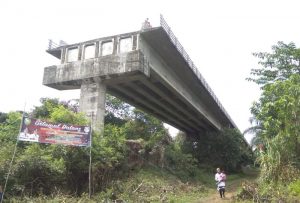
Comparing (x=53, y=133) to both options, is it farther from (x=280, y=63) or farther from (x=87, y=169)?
(x=280, y=63)

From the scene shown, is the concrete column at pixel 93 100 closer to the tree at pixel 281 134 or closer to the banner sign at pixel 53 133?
the banner sign at pixel 53 133

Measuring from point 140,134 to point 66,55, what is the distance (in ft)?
28.0

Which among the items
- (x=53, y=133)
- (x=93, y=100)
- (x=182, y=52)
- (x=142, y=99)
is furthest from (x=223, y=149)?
(x=53, y=133)

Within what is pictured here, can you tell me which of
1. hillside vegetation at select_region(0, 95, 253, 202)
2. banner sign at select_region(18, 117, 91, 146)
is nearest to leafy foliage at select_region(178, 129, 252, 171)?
hillside vegetation at select_region(0, 95, 253, 202)

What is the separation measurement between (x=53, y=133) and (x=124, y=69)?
740 cm

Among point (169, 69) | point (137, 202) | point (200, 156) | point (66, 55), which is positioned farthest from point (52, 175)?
point (200, 156)

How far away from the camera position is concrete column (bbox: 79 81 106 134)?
804 inches

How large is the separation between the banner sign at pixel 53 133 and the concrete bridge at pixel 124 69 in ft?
16.3

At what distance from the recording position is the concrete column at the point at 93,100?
20422 mm

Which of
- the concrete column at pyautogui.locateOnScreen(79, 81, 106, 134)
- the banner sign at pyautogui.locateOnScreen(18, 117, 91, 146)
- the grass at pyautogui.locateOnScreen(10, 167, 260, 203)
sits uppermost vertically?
the concrete column at pyautogui.locateOnScreen(79, 81, 106, 134)

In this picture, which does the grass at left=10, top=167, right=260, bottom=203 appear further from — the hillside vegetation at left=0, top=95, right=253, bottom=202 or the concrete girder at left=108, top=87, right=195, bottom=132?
the concrete girder at left=108, top=87, right=195, bottom=132

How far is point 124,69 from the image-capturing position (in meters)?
20.2

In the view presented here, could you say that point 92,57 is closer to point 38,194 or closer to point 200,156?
point 38,194

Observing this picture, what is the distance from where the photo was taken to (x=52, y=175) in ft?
45.8
